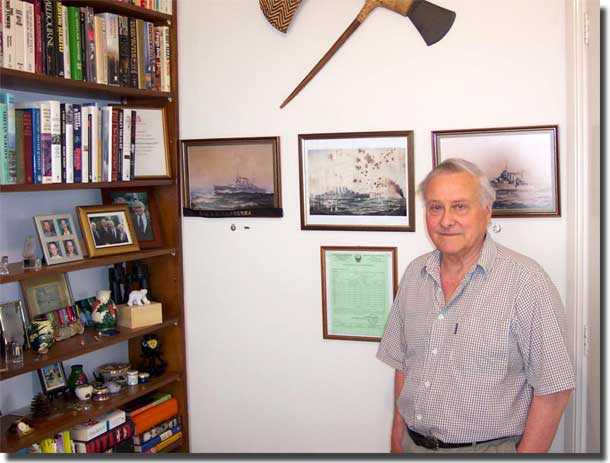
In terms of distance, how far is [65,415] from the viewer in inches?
92.3

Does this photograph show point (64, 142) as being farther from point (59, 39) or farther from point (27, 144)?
point (59, 39)

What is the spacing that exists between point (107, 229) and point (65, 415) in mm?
716

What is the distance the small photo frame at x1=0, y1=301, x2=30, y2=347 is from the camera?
2.24 m

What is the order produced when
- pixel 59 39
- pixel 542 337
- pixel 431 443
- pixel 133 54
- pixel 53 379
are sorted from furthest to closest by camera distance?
1. pixel 133 54
2. pixel 53 379
3. pixel 59 39
4. pixel 431 443
5. pixel 542 337

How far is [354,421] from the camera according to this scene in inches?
102

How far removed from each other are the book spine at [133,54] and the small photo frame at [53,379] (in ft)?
3.76

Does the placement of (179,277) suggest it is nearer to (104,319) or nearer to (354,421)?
(104,319)

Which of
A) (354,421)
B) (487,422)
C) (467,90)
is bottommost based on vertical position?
(354,421)

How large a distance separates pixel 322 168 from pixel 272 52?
20.5 inches

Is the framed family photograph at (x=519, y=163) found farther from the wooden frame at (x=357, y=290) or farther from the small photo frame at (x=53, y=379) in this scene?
the small photo frame at (x=53, y=379)

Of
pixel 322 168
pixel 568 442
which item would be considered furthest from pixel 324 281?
pixel 568 442

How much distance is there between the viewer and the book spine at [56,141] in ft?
7.31

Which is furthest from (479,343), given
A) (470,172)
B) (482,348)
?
(470,172)


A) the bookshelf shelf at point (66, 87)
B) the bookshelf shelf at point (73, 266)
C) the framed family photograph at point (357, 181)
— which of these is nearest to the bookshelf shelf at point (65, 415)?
the bookshelf shelf at point (73, 266)
